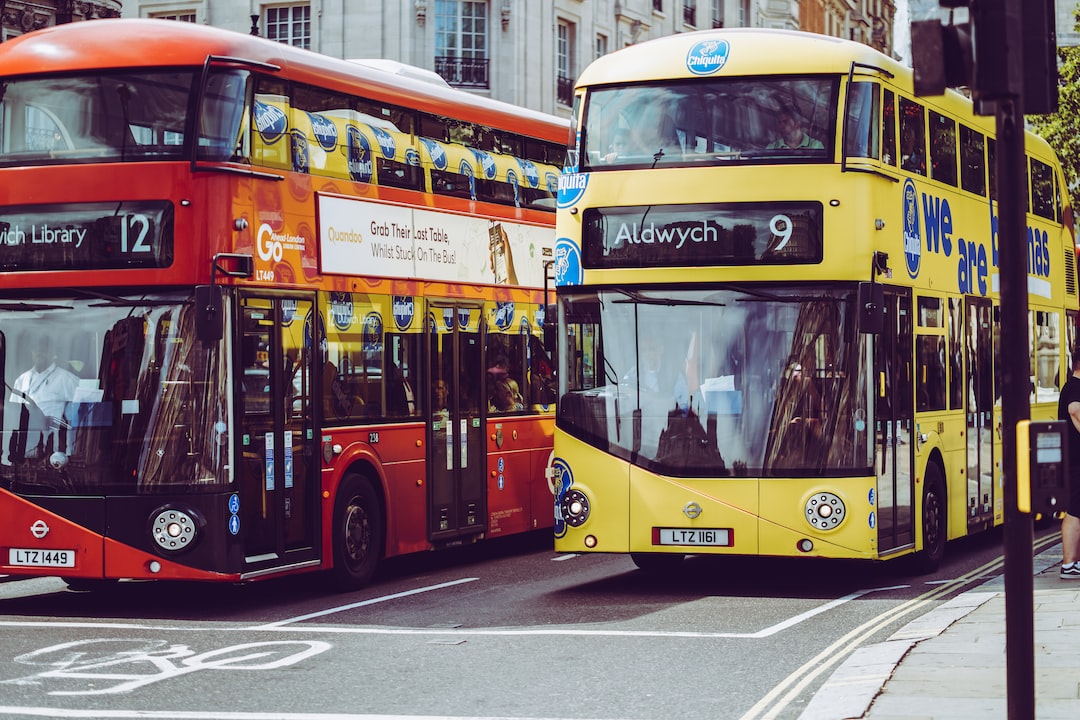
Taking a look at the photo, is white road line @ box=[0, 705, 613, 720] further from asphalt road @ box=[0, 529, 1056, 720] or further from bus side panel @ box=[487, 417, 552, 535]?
bus side panel @ box=[487, 417, 552, 535]

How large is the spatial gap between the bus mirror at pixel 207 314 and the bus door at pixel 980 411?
7634 mm

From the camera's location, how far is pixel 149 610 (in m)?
13.7

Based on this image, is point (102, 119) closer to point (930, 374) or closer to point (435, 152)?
point (435, 152)

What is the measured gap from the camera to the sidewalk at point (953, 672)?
851cm

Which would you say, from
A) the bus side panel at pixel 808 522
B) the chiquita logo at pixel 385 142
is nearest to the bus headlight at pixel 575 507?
the bus side panel at pixel 808 522

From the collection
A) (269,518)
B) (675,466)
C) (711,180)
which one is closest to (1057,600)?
(675,466)

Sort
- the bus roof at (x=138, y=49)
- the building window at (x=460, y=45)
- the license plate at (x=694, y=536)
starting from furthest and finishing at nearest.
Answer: the building window at (x=460, y=45)
the license plate at (x=694, y=536)
the bus roof at (x=138, y=49)

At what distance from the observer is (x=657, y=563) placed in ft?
53.5

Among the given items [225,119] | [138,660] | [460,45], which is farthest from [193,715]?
[460,45]

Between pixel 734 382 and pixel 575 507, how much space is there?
1.57 m

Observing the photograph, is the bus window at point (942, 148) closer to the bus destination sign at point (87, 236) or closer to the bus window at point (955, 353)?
the bus window at point (955, 353)

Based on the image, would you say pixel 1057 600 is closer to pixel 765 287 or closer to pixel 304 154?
pixel 765 287

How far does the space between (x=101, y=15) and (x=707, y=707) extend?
27.6 m

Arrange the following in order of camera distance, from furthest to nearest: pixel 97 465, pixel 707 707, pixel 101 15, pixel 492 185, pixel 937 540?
pixel 101 15
pixel 492 185
pixel 937 540
pixel 97 465
pixel 707 707
